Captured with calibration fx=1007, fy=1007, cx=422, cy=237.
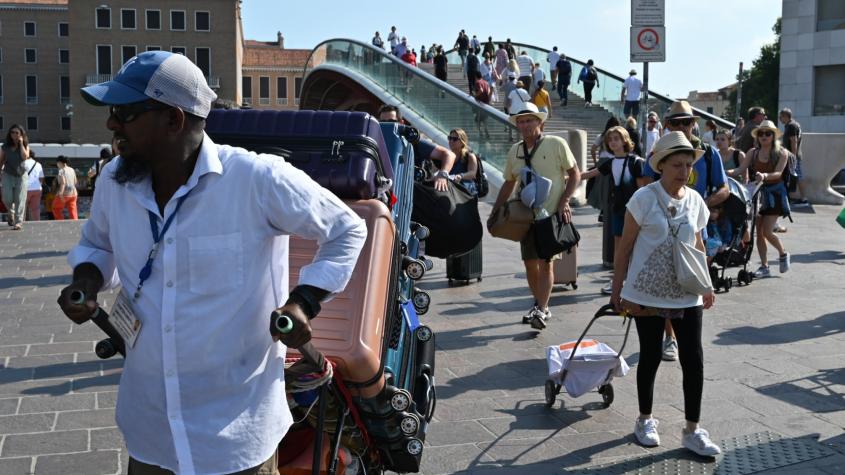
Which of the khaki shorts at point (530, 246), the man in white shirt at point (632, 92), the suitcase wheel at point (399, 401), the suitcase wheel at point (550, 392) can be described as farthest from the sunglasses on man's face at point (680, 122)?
the man in white shirt at point (632, 92)

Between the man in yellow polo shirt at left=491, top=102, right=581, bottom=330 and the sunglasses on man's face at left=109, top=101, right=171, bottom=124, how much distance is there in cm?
524

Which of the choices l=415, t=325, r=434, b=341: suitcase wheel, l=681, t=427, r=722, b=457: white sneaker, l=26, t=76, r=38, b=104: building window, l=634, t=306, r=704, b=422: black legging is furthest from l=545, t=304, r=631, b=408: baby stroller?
l=26, t=76, r=38, b=104: building window

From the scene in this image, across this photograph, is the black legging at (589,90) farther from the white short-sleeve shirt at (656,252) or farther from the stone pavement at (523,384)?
the white short-sleeve shirt at (656,252)

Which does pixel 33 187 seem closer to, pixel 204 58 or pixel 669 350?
pixel 669 350

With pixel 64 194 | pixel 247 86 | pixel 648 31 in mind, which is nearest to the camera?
pixel 648 31

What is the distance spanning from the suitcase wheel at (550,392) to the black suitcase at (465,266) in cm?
429

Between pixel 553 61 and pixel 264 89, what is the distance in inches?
2629

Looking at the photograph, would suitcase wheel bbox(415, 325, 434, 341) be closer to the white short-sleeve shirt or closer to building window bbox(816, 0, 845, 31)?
the white short-sleeve shirt

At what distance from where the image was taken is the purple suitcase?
4.05 meters

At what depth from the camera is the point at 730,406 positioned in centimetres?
555

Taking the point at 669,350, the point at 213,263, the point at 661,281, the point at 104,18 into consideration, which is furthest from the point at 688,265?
the point at 104,18

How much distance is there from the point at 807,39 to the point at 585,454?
128 feet

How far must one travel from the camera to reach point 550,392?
5.46 metres

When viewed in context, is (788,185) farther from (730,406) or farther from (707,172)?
(730,406)
